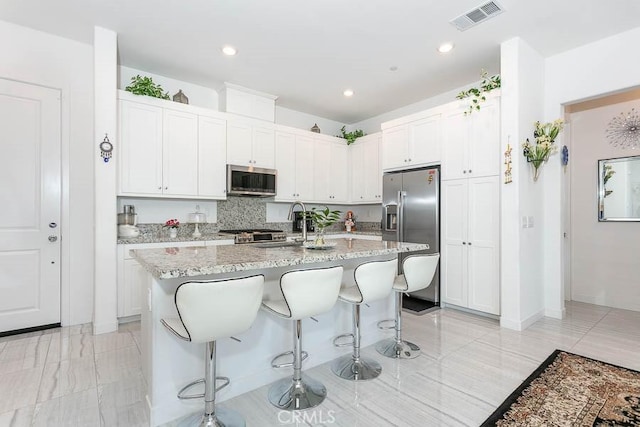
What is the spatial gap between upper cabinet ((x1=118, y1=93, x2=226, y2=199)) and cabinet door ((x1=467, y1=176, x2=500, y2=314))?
3.11 metres

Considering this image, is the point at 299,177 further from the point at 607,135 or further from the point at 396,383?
the point at 607,135

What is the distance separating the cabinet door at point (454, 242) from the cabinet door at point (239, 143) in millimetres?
2609

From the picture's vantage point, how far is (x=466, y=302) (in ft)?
12.3

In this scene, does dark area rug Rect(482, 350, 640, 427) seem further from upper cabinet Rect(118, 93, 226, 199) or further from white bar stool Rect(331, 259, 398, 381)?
upper cabinet Rect(118, 93, 226, 199)

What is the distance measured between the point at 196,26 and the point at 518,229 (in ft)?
12.1

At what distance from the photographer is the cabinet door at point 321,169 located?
524cm

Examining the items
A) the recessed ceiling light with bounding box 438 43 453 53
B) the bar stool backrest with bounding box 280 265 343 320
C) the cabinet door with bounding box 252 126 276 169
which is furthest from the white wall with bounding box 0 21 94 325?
the recessed ceiling light with bounding box 438 43 453 53

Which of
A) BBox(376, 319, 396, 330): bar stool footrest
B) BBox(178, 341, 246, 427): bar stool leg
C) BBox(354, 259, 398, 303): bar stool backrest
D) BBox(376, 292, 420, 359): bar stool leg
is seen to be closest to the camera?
BBox(178, 341, 246, 427): bar stool leg

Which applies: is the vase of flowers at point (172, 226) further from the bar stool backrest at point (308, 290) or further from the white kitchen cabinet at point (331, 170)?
the bar stool backrest at point (308, 290)

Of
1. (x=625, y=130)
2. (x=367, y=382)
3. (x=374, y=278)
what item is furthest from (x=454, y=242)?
(x=625, y=130)

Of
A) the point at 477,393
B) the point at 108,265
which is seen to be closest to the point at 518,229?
the point at 477,393

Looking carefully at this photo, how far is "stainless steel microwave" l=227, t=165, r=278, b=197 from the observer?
4248 mm

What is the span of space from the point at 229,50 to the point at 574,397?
4.10m

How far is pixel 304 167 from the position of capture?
5.09m
